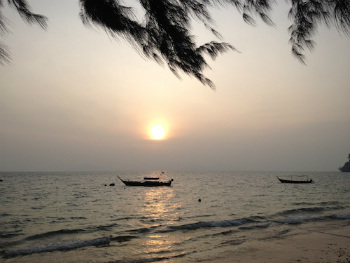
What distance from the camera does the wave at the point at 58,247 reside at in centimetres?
1240

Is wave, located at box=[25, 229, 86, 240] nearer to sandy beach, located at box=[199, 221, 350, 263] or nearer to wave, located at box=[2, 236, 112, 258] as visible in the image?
wave, located at box=[2, 236, 112, 258]

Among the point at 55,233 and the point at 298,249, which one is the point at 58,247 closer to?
the point at 55,233

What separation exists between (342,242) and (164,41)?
1283cm

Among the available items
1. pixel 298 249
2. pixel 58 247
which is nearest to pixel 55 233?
pixel 58 247

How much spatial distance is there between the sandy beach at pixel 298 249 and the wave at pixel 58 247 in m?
6.29

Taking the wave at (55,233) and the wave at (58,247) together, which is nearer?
the wave at (58,247)

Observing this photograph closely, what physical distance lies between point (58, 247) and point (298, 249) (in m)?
10.4

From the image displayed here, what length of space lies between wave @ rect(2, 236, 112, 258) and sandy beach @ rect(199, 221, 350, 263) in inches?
248

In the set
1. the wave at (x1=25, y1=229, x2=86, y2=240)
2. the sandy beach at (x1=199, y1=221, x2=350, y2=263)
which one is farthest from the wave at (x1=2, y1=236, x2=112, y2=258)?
the sandy beach at (x1=199, y1=221, x2=350, y2=263)

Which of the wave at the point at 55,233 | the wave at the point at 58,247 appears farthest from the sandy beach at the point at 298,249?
the wave at the point at 55,233

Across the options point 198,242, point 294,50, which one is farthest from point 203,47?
point 198,242

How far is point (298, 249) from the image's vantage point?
37.3 ft

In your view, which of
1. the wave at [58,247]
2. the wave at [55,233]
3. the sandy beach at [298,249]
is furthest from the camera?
the wave at [55,233]

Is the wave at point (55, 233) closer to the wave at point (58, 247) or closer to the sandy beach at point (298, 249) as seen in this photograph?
the wave at point (58, 247)
